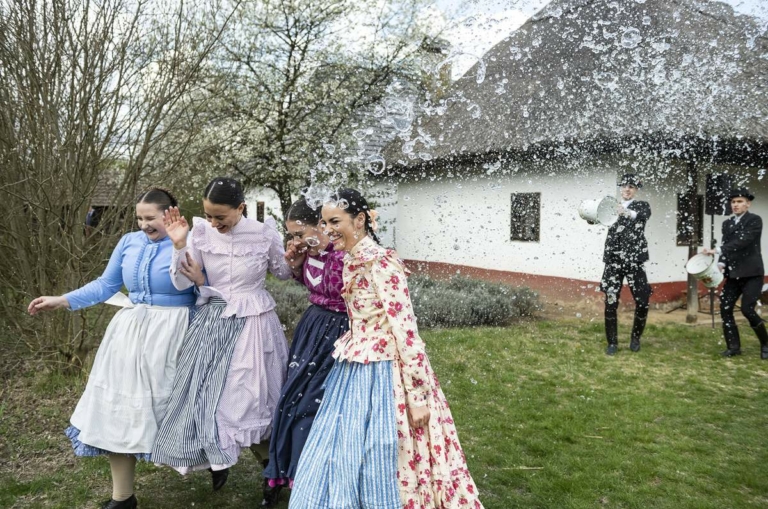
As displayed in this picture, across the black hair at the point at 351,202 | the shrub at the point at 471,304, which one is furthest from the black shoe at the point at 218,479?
the shrub at the point at 471,304

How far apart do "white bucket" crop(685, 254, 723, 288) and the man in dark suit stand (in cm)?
63

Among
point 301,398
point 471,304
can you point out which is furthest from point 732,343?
point 301,398

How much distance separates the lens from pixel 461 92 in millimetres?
13711

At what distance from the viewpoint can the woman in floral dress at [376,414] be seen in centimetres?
236

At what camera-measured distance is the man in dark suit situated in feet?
21.5

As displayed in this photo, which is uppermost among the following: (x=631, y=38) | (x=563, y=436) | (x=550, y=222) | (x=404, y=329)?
(x=631, y=38)

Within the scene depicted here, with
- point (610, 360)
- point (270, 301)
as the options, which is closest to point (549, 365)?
point (610, 360)

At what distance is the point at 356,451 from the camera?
237 cm

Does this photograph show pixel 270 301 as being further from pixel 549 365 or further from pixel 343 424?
pixel 549 365

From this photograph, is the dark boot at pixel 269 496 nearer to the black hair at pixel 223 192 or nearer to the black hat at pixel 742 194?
the black hair at pixel 223 192

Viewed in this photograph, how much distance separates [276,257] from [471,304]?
19.9 ft

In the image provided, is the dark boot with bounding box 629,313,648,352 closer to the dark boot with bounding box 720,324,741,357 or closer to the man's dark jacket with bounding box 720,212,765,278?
the dark boot with bounding box 720,324,741,357

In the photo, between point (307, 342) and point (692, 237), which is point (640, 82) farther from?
point (307, 342)

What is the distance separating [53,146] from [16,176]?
40 centimetres
